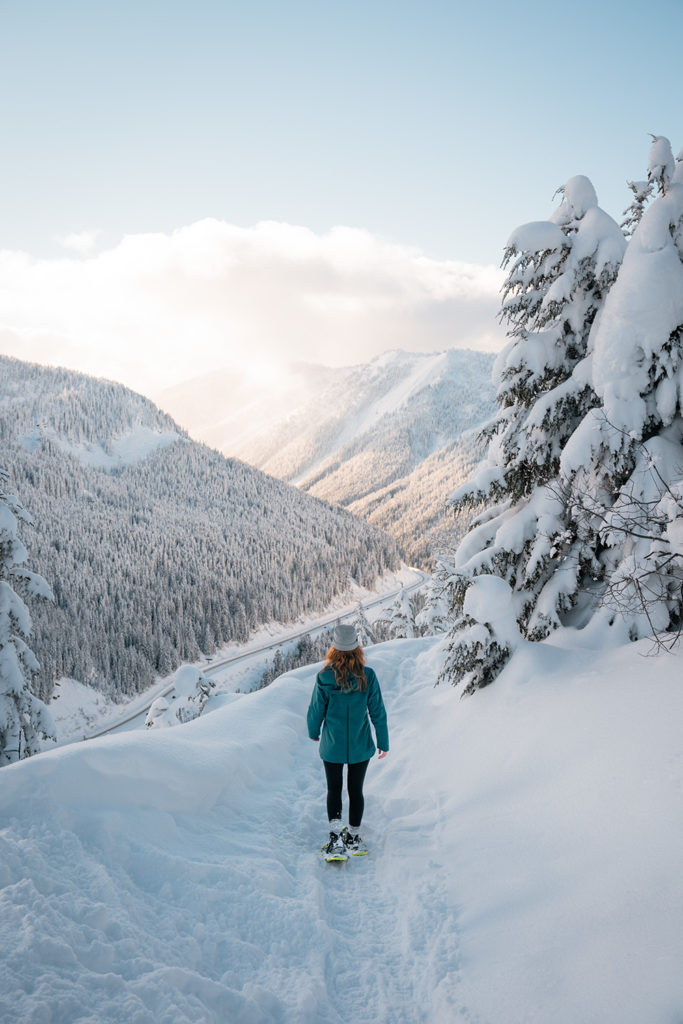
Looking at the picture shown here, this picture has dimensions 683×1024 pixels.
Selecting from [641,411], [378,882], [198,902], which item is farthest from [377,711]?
[641,411]

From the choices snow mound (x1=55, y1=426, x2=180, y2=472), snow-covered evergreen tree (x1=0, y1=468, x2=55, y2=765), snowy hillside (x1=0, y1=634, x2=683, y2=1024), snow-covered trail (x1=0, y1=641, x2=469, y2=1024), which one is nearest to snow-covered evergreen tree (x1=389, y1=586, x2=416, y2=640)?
snow-covered evergreen tree (x1=0, y1=468, x2=55, y2=765)

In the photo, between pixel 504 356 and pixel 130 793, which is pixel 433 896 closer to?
pixel 130 793

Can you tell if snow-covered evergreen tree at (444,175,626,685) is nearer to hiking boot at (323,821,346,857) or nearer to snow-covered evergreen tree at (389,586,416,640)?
hiking boot at (323,821,346,857)

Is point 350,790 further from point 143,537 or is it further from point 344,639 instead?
point 143,537

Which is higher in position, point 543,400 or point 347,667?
point 543,400

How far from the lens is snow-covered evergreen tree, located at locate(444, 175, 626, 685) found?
7.26 meters

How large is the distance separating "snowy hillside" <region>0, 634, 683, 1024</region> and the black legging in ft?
1.06

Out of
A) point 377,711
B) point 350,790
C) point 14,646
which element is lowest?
A: point 14,646

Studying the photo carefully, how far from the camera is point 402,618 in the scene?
29.6 m

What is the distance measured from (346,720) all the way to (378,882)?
143 centimetres

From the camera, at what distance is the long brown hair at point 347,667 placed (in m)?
5.16

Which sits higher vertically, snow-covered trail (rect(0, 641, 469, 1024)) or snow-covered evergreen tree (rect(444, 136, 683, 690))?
snow-covered evergreen tree (rect(444, 136, 683, 690))

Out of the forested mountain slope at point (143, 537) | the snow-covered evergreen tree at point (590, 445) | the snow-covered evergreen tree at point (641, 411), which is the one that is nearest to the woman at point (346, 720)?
the snow-covered evergreen tree at point (590, 445)

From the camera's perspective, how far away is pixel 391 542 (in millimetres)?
110938
